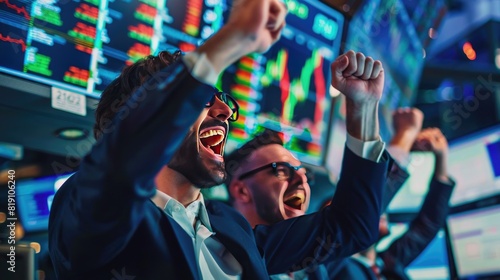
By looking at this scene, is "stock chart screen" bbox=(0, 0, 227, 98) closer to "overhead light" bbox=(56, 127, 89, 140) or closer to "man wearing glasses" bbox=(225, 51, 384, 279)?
"overhead light" bbox=(56, 127, 89, 140)

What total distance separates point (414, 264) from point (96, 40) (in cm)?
212

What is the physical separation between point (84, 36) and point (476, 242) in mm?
2119

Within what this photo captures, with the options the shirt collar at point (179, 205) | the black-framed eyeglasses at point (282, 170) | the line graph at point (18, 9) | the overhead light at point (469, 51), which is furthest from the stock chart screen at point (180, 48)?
the overhead light at point (469, 51)

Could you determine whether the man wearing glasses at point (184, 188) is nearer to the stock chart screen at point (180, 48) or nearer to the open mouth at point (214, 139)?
the open mouth at point (214, 139)

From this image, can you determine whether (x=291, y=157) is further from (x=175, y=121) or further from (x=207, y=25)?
(x=175, y=121)

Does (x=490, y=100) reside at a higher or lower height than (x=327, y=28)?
lower

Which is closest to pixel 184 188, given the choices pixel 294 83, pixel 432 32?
pixel 294 83

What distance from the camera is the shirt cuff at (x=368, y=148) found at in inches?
48.1

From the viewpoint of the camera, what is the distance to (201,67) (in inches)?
29.4

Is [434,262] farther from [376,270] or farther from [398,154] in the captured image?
[398,154]

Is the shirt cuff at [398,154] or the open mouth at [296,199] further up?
the shirt cuff at [398,154]

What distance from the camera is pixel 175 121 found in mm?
721

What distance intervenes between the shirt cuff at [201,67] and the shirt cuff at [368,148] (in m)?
0.56

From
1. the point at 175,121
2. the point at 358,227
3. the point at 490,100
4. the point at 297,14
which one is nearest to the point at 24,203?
the point at 358,227
